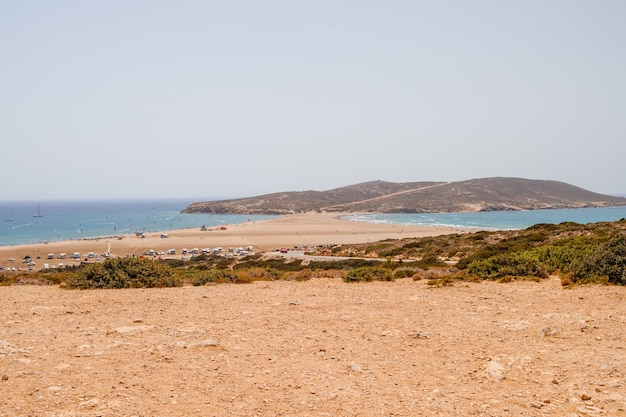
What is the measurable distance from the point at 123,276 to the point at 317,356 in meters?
→ 10.5

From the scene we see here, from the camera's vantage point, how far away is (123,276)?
612 inches

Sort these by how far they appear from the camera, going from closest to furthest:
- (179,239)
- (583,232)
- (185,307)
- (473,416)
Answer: (473,416)
(185,307)
(583,232)
(179,239)

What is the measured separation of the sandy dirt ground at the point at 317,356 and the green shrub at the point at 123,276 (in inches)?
99.7

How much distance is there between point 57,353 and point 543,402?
7.76 m

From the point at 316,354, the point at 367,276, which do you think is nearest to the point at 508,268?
Answer: the point at 367,276

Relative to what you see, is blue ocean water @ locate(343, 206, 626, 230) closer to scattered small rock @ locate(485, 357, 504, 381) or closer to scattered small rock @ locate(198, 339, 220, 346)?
scattered small rock @ locate(485, 357, 504, 381)

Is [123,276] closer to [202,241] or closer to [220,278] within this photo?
[220,278]

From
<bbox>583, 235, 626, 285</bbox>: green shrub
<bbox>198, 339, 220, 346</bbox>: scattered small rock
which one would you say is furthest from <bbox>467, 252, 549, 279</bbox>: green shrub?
<bbox>198, 339, 220, 346</bbox>: scattered small rock

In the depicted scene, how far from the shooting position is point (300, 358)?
24.6ft

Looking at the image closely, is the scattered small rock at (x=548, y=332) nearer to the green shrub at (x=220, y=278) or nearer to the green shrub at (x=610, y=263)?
the green shrub at (x=610, y=263)

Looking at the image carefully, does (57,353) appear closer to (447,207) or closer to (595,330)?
(595,330)

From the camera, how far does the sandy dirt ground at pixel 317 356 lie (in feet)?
18.7

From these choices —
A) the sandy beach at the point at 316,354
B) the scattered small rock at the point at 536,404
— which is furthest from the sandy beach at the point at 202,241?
the scattered small rock at the point at 536,404

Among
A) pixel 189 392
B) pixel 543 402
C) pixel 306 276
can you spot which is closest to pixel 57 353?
pixel 189 392
